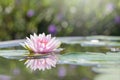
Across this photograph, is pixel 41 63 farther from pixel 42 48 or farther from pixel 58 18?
pixel 58 18

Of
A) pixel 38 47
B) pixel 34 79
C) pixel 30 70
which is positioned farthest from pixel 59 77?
pixel 38 47

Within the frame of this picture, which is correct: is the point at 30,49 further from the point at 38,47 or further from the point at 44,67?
the point at 44,67

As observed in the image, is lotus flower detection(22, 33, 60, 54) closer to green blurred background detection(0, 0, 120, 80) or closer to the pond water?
the pond water

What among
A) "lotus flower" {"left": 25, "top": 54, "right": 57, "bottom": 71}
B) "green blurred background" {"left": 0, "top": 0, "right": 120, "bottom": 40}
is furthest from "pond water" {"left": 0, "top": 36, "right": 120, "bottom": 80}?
"green blurred background" {"left": 0, "top": 0, "right": 120, "bottom": 40}

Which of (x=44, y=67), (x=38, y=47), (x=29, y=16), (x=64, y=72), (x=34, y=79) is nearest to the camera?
(x=34, y=79)

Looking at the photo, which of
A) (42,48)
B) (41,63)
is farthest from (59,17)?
(41,63)

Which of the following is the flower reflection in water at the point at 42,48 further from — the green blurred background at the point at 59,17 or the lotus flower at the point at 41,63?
the green blurred background at the point at 59,17
